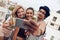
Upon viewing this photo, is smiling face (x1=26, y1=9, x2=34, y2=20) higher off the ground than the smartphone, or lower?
higher

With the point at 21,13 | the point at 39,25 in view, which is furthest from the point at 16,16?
the point at 39,25

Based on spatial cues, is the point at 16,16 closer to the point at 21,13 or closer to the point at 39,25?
the point at 21,13

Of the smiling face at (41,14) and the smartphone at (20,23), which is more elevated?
the smiling face at (41,14)

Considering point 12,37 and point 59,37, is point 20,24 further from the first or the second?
point 59,37

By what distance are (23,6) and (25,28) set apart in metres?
0.12

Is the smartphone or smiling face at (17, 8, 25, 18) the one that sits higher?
smiling face at (17, 8, 25, 18)

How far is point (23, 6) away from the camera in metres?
1.19

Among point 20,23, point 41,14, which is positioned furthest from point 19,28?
point 41,14

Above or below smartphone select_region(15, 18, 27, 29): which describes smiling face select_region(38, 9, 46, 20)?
above

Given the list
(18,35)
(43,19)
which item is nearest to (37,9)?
(43,19)

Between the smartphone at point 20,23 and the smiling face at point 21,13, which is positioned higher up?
the smiling face at point 21,13

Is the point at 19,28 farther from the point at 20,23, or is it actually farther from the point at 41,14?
the point at 41,14

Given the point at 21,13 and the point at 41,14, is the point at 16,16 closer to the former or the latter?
the point at 21,13

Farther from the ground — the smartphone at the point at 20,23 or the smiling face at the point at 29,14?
the smiling face at the point at 29,14
